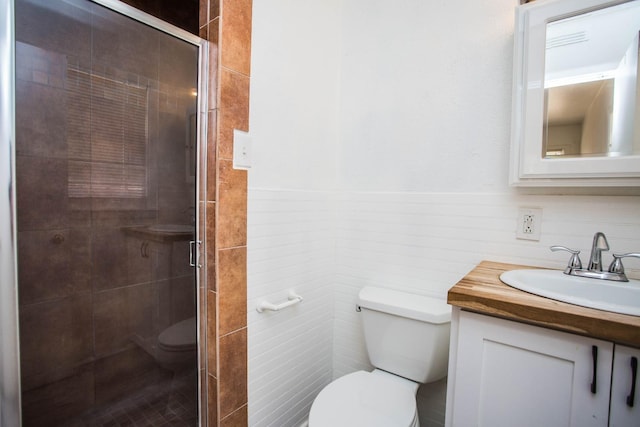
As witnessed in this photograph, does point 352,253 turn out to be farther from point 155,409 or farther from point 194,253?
point 155,409

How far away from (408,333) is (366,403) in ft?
1.01

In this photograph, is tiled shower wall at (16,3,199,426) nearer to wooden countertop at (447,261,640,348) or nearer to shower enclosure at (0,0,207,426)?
shower enclosure at (0,0,207,426)

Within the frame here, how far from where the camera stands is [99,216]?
84 cm

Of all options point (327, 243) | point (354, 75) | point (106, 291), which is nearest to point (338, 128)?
point (354, 75)

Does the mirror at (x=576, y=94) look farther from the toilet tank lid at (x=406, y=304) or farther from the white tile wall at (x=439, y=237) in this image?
the toilet tank lid at (x=406, y=304)

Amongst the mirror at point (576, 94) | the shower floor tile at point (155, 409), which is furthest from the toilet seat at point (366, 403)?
the mirror at point (576, 94)

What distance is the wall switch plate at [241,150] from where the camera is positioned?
1047 mm

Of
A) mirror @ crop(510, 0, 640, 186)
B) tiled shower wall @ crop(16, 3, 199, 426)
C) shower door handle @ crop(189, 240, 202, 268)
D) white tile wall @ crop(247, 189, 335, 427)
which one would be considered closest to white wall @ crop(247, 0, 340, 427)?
white tile wall @ crop(247, 189, 335, 427)

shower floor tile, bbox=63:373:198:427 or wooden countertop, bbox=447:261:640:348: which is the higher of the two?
wooden countertop, bbox=447:261:640:348

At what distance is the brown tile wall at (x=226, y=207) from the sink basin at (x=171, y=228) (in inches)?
3.2

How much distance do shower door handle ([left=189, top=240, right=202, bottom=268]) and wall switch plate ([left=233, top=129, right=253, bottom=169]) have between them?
0.30 metres

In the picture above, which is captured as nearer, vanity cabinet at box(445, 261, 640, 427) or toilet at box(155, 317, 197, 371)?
vanity cabinet at box(445, 261, 640, 427)

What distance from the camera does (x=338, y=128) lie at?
1595 mm

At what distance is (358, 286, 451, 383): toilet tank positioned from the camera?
3.75 feet
